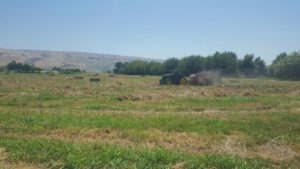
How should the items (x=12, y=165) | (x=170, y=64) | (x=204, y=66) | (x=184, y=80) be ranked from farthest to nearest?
(x=170, y=64) → (x=204, y=66) → (x=184, y=80) → (x=12, y=165)

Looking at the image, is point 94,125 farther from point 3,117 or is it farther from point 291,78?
point 291,78

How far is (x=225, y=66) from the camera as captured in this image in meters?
88.4

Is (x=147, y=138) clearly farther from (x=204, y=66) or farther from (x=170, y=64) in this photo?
(x=170, y=64)

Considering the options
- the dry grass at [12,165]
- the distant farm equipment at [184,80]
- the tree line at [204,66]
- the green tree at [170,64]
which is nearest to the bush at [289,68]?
the tree line at [204,66]

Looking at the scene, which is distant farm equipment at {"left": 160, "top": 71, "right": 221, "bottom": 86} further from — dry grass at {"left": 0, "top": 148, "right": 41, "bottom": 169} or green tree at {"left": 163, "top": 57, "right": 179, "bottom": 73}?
green tree at {"left": 163, "top": 57, "right": 179, "bottom": 73}

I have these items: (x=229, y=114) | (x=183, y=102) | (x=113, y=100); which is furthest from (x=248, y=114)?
(x=113, y=100)

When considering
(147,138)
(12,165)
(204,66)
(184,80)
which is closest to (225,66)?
(204,66)

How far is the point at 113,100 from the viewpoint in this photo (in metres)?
29.0

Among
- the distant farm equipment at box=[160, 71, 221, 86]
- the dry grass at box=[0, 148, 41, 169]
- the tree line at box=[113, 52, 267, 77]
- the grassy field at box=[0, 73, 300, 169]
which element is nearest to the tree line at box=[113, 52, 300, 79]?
the tree line at box=[113, 52, 267, 77]

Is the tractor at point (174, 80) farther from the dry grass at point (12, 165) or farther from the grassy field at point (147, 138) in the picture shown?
the dry grass at point (12, 165)

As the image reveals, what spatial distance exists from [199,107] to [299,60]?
5333 centimetres

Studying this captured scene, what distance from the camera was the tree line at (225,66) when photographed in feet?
254

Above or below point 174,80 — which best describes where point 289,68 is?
above

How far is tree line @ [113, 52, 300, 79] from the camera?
77438 mm
